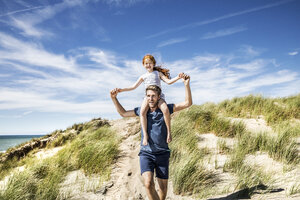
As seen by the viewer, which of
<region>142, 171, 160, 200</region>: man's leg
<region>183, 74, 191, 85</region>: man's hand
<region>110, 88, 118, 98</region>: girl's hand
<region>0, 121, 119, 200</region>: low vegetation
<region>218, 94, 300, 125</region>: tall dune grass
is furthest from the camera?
<region>218, 94, 300, 125</region>: tall dune grass

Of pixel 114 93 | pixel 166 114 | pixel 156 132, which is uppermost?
pixel 114 93

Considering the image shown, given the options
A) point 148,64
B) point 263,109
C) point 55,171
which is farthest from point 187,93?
point 263,109

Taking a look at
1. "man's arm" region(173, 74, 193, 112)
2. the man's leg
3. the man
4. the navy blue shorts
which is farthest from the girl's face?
the man's leg

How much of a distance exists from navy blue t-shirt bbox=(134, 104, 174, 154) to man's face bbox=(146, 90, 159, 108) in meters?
0.11

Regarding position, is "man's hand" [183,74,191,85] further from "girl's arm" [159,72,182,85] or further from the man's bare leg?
the man's bare leg

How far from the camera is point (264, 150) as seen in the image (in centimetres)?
504

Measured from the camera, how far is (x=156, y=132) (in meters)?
2.76

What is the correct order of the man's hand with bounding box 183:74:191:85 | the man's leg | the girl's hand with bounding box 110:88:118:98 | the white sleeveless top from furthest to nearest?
the white sleeveless top < the girl's hand with bounding box 110:88:118:98 < the man's hand with bounding box 183:74:191:85 < the man's leg

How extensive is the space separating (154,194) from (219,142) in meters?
3.24

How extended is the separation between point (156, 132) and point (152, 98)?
1.52 feet

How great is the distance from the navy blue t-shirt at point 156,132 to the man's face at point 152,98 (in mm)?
109

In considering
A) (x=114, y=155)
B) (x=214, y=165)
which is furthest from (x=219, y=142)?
(x=114, y=155)

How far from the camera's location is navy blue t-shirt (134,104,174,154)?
8.95ft

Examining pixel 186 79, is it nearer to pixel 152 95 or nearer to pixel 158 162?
pixel 152 95
